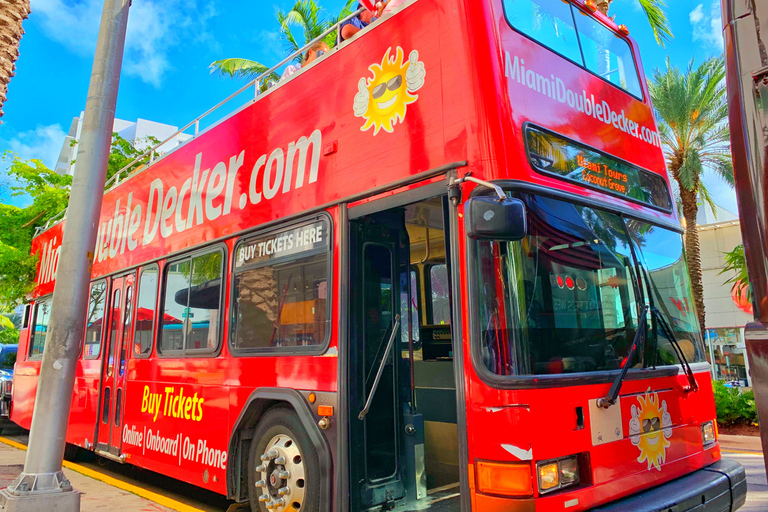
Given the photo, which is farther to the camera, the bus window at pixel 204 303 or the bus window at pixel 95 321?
the bus window at pixel 95 321

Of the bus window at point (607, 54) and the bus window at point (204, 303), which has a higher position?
the bus window at point (607, 54)

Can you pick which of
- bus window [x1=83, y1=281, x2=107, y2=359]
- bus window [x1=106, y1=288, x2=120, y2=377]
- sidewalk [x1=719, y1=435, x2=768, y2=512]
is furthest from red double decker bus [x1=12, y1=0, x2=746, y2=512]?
bus window [x1=83, y1=281, x2=107, y2=359]

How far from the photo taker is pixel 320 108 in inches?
193

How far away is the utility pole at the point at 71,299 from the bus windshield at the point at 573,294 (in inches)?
124

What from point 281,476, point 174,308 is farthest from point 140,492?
point 281,476

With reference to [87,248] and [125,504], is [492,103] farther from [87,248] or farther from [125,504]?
[125,504]

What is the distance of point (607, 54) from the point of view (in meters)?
5.05

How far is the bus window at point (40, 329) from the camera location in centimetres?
1057

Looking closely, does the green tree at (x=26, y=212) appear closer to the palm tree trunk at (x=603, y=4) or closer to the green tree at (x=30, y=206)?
the green tree at (x=30, y=206)

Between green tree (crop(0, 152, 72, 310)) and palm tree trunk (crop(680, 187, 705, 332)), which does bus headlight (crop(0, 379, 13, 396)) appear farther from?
palm tree trunk (crop(680, 187, 705, 332))

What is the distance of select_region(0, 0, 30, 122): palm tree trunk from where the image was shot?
5.46 m

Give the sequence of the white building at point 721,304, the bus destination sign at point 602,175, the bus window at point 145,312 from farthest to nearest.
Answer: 1. the white building at point 721,304
2. the bus window at point 145,312
3. the bus destination sign at point 602,175

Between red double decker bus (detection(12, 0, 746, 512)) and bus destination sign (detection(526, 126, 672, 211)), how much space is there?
19mm

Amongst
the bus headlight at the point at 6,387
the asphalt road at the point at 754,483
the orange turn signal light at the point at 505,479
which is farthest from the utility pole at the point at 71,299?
the bus headlight at the point at 6,387
